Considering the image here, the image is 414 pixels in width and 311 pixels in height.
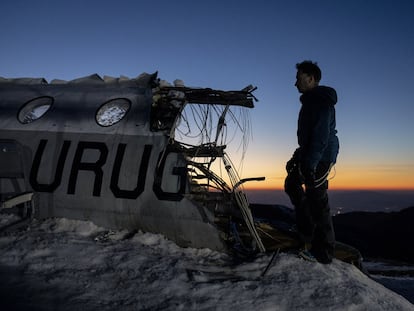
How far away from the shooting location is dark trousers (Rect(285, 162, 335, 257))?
4.65 m

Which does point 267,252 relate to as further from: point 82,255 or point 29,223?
point 29,223

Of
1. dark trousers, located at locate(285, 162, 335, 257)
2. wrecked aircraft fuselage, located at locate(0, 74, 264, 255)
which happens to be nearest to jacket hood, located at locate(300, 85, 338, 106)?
dark trousers, located at locate(285, 162, 335, 257)

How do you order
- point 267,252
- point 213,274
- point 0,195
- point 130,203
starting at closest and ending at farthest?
point 213,274 → point 267,252 → point 130,203 → point 0,195

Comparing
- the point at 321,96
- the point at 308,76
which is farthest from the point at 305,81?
the point at 321,96

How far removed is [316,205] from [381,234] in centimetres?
2571

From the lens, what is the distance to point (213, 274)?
14.0 ft

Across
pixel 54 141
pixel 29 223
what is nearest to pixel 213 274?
pixel 29 223

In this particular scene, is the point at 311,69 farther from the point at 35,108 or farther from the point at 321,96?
the point at 35,108

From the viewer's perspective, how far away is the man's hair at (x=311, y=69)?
4879 millimetres

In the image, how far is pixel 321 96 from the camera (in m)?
4.66

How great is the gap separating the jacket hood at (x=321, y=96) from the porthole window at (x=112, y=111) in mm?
3020

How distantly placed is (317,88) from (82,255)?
3.66 m

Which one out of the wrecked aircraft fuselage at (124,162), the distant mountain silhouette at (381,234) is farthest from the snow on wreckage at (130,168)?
the distant mountain silhouette at (381,234)

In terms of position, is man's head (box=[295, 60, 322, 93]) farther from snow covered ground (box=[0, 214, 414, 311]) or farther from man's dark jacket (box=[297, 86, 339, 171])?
snow covered ground (box=[0, 214, 414, 311])
